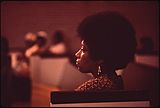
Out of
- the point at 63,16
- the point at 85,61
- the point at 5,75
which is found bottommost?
the point at 5,75

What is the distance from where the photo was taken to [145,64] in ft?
7.34

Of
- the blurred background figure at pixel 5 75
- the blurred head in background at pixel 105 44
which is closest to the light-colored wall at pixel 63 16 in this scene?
the blurred background figure at pixel 5 75

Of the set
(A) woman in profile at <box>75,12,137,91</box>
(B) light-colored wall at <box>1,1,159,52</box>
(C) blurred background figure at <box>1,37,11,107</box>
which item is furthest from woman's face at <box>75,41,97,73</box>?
(C) blurred background figure at <box>1,37,11,107</box>

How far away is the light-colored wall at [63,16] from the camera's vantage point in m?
1.67

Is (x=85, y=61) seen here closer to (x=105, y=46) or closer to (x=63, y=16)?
(x=105, y=46)

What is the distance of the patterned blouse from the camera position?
1.00 meters

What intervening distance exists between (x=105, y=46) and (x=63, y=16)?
82.2 inches

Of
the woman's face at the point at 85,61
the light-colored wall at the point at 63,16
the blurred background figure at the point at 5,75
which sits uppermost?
the light-colored wall at the point at 63,16

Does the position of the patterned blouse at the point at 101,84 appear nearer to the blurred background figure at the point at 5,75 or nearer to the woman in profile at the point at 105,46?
the woman in profile at the point at 105,46

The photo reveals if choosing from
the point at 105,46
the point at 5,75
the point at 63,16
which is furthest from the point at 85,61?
A: the point at 63,16

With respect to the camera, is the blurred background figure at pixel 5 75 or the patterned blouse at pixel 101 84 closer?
the patterned blouse at pixel 101 84

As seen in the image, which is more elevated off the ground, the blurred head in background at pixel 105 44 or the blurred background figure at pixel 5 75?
the blurred head in background at pixel 105 44

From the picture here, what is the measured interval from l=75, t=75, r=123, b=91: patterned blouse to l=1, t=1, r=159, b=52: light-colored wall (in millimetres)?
616

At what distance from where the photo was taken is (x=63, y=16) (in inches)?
122
